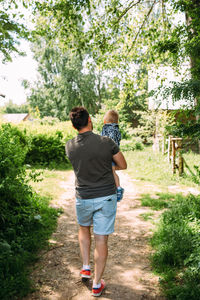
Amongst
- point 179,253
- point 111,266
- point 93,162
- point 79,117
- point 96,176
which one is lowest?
point 111,266

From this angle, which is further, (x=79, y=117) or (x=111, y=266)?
(x=111, y=266)

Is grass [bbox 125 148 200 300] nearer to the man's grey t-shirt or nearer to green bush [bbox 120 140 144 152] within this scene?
the man's grey t-shirt

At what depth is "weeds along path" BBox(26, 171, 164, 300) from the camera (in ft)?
9.52

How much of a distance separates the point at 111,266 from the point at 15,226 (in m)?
1.61

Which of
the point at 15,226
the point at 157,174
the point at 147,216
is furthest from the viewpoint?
the point at 157,174

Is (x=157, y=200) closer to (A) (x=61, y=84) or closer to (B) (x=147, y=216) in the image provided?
(B) (x=147, y=216)

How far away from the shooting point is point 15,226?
13.2ft

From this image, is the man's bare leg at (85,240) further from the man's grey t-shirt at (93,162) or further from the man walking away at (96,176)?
the man's grey t-shirt at (93,162)

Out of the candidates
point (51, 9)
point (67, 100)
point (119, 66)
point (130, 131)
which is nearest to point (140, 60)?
point (119, 66)

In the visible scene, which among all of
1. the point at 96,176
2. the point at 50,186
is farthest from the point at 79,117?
the point at 50,186

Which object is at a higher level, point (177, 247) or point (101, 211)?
point (101, 211)

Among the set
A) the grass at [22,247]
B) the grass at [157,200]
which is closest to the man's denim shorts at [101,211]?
the grass at [22,247]

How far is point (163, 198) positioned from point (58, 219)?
8.96 feet

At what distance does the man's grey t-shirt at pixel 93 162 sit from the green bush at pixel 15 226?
4.17 ft
